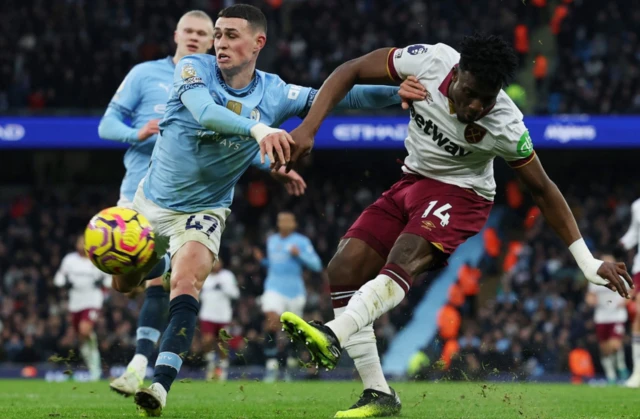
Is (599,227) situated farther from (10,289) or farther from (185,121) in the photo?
(185,121)

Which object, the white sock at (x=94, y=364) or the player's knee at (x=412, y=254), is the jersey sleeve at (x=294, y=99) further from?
the white sock at (x=94, y=364)

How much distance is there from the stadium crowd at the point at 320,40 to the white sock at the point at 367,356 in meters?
15.1

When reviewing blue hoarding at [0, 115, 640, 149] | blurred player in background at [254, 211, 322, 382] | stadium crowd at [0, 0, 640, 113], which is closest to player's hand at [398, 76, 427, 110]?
blurred player in background at [254, 211, 322, 382]

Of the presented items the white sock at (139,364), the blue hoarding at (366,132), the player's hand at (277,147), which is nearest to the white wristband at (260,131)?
the player's hand at (277,147)

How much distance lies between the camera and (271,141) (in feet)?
17.2

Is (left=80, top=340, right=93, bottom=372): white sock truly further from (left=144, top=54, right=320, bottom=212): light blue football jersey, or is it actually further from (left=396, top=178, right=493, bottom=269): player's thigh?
(left=396, top=178, right=493, bottom=269): player's thigh

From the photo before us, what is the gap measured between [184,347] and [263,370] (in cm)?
1022

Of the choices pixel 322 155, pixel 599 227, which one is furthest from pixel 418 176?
pixel 322 155

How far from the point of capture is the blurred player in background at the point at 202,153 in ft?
20.6

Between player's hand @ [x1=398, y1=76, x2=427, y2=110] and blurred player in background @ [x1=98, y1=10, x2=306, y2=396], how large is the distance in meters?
1.59

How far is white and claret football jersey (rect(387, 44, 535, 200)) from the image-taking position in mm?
5832

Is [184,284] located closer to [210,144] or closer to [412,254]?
[210,144]

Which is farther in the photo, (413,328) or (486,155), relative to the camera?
(413,328)

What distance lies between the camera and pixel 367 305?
5406 mm
